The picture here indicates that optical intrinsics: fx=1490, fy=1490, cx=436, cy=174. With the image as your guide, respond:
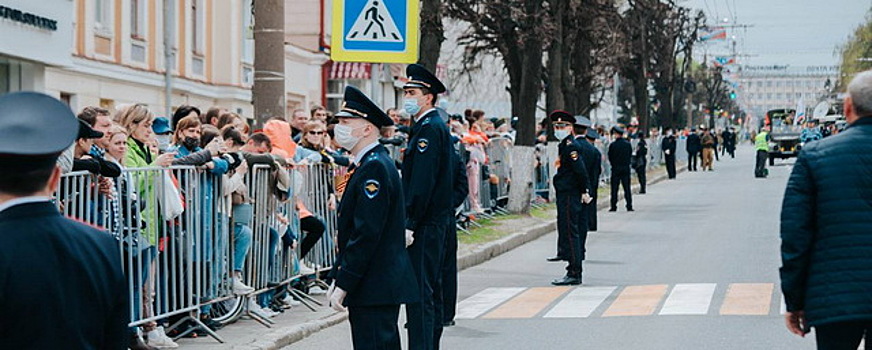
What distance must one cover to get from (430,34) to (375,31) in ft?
43.0

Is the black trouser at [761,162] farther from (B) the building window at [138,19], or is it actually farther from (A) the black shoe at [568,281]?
(A) the black shoe at [568,281]

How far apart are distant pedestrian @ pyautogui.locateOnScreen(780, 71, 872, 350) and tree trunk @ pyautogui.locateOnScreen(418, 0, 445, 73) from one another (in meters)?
19.5

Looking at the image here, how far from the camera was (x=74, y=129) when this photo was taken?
3938mm

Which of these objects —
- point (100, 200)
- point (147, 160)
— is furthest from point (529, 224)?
point (100, 200)

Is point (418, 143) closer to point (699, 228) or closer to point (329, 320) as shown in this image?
point (329, 320)

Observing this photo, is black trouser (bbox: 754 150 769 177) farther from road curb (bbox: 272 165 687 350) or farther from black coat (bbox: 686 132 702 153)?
road curb (bbox: 272 165 687 350)

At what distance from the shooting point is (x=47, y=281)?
12.8 ft

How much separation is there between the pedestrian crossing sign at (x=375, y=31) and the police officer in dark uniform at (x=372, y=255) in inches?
217

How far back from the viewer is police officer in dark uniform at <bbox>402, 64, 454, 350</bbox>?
958 centimetres

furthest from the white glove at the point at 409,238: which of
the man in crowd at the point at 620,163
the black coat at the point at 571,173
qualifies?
the man in crowd at the point at 620,163

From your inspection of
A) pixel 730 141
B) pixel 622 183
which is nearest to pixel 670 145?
pixel 622 183

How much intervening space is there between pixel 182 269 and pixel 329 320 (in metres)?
1.99

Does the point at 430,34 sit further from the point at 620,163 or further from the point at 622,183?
the point at 620,163

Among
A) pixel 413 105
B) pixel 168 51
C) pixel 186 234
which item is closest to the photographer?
pixel 413 105
